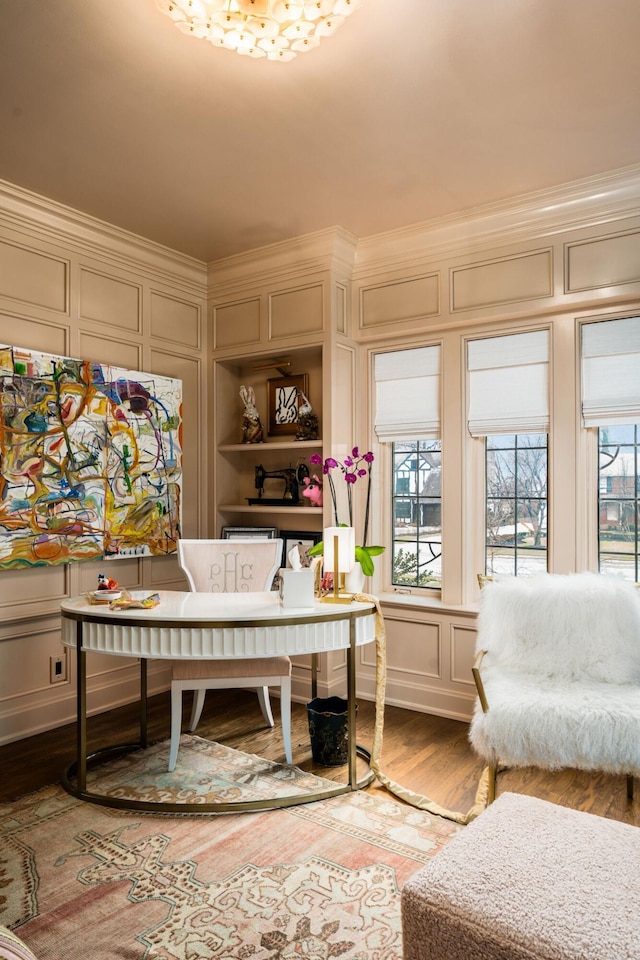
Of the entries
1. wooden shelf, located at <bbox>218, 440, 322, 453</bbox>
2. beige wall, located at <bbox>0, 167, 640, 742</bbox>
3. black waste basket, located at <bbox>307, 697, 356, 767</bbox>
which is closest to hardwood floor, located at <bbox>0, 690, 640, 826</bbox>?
black waste basket, located at <bbox>307, 697, 356, 767</bbox>

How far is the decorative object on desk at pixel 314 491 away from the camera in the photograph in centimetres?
382

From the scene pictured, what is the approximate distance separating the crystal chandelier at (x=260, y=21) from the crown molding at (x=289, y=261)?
1741 mm

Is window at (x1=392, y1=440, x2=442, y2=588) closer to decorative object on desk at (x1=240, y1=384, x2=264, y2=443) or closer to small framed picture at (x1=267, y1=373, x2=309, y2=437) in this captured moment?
small framed picture at (x1=267, y1=373, x2=309, y2=437)


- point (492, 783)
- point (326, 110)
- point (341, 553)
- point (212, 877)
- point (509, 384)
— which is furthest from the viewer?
point (509, 384)

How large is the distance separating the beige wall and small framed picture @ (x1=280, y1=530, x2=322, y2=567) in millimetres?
98

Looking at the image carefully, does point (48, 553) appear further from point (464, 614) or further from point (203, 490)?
point (464, 614)

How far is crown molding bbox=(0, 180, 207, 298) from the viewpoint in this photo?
3268 mm

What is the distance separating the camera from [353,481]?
134 inches

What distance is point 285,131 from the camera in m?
2.72

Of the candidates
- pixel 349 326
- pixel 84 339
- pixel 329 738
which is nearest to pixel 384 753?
pixel 329 738

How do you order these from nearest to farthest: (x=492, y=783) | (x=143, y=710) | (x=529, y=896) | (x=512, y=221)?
(x=529, y=896) → (x=492, y=783) → (x=143, y=710) → (x=512, y=221)

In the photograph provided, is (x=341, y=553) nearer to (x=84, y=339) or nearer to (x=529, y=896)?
(x=529, y=896)

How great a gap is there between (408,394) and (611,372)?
116 centimetres

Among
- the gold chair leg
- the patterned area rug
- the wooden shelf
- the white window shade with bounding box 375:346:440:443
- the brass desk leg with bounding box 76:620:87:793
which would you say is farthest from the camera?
the wooden shelf
